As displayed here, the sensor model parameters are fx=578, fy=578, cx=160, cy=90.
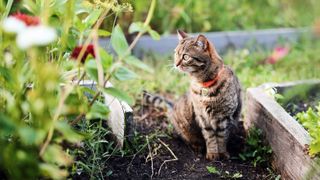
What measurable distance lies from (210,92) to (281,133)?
42 cm

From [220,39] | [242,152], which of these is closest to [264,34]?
[220,39]

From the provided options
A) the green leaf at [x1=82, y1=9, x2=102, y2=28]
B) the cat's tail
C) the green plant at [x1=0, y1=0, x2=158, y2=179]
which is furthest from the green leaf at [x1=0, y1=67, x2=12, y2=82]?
the cat's tail

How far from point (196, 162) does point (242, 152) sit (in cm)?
28

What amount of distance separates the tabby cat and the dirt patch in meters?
0.10

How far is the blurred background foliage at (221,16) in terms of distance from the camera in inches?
185

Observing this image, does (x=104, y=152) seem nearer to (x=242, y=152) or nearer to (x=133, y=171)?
(x=133, y=171)

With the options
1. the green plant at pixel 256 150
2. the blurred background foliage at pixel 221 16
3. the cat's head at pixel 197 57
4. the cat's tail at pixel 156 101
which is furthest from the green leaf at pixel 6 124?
the blurred background foliage at pixel 221 16

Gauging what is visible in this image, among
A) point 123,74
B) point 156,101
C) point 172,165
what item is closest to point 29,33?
point 123,74

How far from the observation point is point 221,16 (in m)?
5.08

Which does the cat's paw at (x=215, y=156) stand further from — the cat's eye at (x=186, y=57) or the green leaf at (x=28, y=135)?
the green leaf at (x=28, y=135)

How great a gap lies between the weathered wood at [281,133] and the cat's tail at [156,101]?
499 mm

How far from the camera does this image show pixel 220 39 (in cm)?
473

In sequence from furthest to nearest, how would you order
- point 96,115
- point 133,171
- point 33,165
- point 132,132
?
point 132,132 → point 133,171 → point 96,115 → point 33,165

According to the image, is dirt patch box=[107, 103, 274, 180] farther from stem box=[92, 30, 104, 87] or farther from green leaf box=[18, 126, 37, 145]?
green leaf box=[18, 126, 37, 145]
